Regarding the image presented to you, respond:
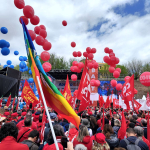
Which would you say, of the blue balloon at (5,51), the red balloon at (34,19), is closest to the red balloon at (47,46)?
the red balloon at (34,19)

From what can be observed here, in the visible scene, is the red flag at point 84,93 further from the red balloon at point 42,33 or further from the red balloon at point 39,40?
the red balloon at point 42,33

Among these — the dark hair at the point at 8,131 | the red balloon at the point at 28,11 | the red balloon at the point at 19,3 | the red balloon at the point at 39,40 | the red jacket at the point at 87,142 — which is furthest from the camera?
the red balloon at the point at 39,40

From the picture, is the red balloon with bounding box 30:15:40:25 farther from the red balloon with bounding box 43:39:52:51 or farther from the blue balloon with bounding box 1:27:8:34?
the blue balloon with bounding box 1:27:8:34

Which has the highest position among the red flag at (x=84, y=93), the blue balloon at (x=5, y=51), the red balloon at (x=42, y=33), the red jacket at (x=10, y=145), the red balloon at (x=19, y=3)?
the red balloon at (x=19, y=3)

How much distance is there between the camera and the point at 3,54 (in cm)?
847

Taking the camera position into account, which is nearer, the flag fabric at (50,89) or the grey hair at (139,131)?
the flag fabric at (50,89)

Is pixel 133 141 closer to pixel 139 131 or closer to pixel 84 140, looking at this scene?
pixel 139 131

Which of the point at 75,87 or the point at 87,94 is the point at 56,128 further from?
the point at 75,87

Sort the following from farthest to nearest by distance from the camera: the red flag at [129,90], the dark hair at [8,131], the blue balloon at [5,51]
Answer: the blue balloon at [5,51] < the red flag at [129,90] < the dark hair at [8,131]

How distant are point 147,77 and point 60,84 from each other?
2470cm

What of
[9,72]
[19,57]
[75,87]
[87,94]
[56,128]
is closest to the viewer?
[56,128]

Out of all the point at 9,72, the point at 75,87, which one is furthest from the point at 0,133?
the point at 75,87

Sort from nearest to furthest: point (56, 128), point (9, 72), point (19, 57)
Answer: point (56, 128) → point (9, 72) → point (19, 57)

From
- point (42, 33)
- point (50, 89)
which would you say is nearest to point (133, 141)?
point (50, 89)
